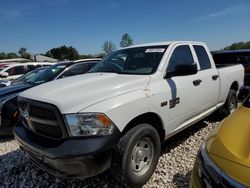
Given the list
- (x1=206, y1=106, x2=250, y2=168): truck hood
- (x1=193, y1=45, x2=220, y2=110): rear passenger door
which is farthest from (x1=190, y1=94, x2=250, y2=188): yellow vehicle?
(x1=193, y1=45, x2=220, y2=110): rear passenger door

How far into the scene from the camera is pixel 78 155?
2432mm

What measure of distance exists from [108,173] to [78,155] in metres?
1.06

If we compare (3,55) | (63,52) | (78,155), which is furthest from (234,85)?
(3,55)

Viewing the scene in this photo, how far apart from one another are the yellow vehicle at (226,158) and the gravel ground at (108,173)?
1.27m

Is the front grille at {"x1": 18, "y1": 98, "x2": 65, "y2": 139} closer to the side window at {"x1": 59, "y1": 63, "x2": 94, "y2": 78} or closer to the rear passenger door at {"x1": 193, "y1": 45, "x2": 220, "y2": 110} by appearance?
the rear passenger door at {"x1": 193, "y1": 45, "x2": 220, "y2": 110}

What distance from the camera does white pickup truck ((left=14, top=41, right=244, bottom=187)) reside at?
2.56 metres

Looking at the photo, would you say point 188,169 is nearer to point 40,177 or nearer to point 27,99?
point 40,177

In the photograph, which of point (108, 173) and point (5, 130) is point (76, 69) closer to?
point (5, 130)

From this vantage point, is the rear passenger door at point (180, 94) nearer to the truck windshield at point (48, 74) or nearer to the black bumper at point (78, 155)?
the black bumper at point (78, 155)

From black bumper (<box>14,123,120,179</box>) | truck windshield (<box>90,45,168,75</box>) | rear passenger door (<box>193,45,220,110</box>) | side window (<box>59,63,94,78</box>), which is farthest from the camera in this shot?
side window (<box>59,63,94,78</box>)

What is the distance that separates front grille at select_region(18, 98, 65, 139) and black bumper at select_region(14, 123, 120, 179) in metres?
0.12

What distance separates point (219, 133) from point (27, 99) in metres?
2.28

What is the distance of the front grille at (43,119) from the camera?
8.73 feet

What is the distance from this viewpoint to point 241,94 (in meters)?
3.88
